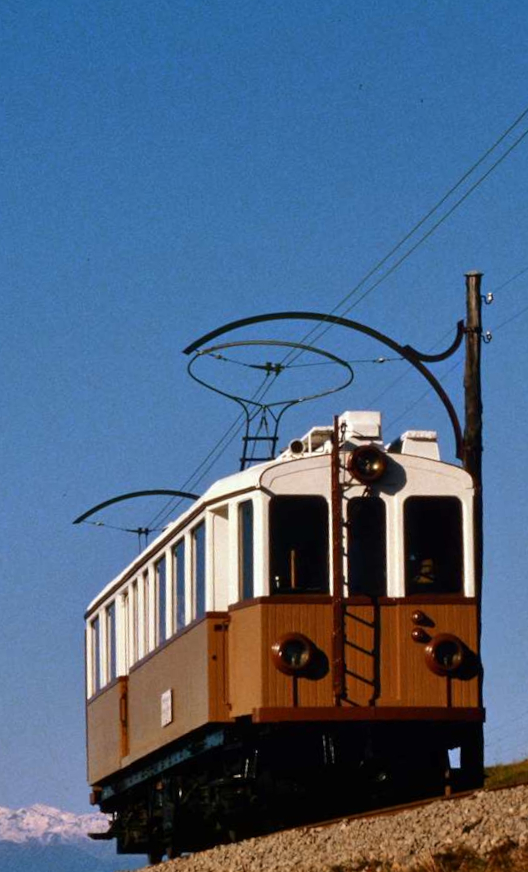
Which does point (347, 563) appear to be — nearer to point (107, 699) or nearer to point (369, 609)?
point (369, 609)

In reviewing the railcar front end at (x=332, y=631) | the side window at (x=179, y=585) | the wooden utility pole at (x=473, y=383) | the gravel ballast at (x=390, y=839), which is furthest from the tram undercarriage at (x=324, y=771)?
the wooden utility pole at (x=473, y=383)

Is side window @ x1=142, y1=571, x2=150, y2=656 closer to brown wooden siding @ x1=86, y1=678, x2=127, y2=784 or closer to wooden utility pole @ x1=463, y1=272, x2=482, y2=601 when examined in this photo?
brown wooden siding @ x1=86, y1=678, x2=127, y2=784

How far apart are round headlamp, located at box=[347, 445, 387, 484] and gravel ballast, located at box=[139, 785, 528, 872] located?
3.55 meters

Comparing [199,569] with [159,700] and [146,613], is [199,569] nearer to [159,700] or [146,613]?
[159,700]

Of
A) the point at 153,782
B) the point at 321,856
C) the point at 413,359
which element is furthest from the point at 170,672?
the point at 321,856

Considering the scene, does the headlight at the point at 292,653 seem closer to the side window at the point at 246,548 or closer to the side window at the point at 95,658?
the side window at the point at 246,548

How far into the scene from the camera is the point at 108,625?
2573 centimetres

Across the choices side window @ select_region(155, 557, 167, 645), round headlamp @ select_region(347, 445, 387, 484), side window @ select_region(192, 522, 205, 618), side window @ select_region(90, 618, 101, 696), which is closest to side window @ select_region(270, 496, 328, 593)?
round headlamp @ select_region(347, 445, 387, 484)

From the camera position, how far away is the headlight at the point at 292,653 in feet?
59.3

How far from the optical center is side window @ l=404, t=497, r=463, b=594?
61.4 ft

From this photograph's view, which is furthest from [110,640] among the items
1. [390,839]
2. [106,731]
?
[390,839]

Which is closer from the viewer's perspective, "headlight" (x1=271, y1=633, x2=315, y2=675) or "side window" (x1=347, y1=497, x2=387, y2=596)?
"headlight" (x1=271, y1=633, x2=315, y2=675)

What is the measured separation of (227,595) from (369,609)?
1.41m

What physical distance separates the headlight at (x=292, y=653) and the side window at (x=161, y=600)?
10.7 feet
